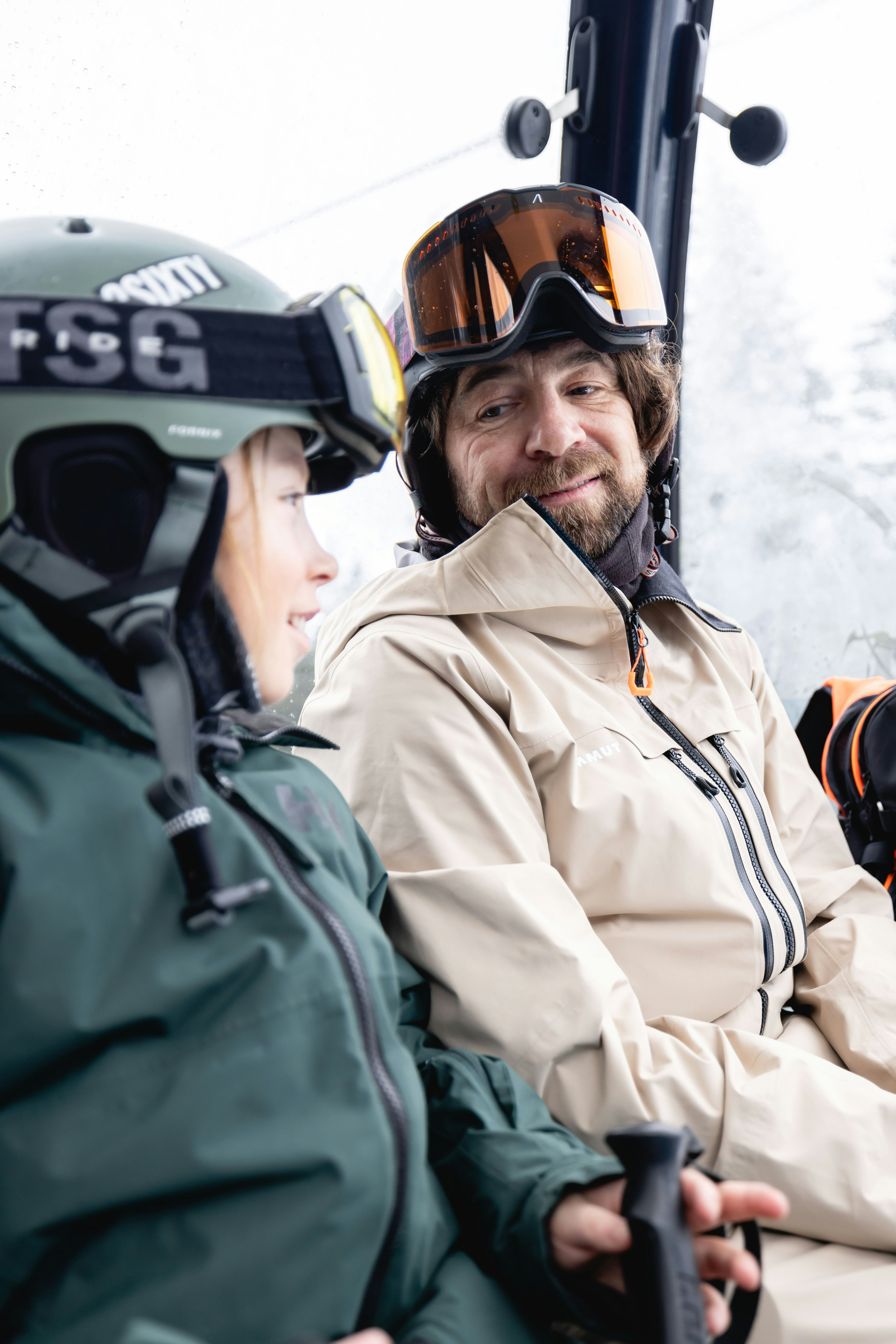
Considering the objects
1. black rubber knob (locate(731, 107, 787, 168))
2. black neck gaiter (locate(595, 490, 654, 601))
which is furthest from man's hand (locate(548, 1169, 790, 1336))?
black rubber knob (locate(731, 107, 787, 168))

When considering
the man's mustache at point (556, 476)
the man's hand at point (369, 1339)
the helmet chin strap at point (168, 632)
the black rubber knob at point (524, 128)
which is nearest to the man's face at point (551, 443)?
the man's mustache at point (556, 476)

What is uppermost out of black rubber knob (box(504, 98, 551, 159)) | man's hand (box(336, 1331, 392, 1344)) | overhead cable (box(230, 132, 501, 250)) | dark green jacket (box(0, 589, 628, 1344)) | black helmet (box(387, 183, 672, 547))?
black rubber knob (box(504, 98, 551, 159))

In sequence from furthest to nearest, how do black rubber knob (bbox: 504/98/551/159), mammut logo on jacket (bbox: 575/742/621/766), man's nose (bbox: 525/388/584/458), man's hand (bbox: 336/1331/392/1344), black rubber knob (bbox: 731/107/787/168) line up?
1. black rubber knob (bbox: 731/107/787/168)
2. black rubber knob (bbox: 504/98/551/159)
3. man's nose (bbox: 525/388/584/458)
4. mammut logo on jacket (bbox: 575/742/621/766)
5. man's hand (bbox: 336/1331/392/1344)

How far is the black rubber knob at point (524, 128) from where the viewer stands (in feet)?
6.27

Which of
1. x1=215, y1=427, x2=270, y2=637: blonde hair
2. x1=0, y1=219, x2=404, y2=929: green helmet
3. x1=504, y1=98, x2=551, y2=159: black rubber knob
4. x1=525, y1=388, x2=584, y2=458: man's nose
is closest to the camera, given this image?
x1=0, y1=219, x2=404, y2=929: green helmet

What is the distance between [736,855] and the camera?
1304mm

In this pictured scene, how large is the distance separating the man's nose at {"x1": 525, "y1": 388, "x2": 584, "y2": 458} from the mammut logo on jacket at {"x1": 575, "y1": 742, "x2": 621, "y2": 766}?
1.55 feet

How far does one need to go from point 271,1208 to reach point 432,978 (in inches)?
15.1

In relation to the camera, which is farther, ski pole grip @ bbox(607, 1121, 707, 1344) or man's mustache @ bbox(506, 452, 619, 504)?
man's mustache @ bbox(506, 452, 619, 504)

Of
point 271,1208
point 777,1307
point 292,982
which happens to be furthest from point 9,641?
point 777,1307

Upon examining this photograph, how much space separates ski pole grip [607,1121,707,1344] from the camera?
2.16ft

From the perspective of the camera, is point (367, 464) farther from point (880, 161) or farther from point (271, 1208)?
point (880, 161)

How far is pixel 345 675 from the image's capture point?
49.2 inches

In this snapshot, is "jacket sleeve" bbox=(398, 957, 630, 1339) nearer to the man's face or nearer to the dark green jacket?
the dark green jacket
